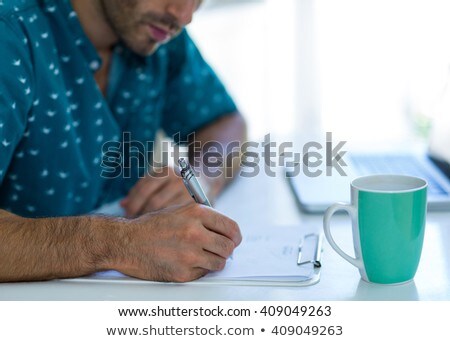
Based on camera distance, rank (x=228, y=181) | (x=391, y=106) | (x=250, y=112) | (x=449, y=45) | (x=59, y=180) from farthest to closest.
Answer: (x=250, y=112), (x=391, y=106), (x=449, y=45), (x=228, y=181), (x=59, y=180)

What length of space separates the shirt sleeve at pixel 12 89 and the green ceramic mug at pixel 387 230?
458mm

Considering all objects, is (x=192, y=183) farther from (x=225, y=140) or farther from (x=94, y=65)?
(x=225, y=140)

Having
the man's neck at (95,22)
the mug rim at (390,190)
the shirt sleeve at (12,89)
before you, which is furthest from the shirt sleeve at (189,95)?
the mug rim at (390,190)

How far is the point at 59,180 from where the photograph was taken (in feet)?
3.78

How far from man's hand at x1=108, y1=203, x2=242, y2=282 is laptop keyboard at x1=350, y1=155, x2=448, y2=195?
503mm

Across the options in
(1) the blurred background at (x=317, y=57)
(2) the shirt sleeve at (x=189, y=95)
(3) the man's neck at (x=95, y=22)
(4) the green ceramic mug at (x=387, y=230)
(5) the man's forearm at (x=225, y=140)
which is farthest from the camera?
(1) the blurred background at (x=317, y=57)

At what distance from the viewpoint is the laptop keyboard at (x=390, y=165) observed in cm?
123

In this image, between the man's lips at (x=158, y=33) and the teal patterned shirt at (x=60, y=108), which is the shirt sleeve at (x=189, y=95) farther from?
the man's lips at (x=158, y=33)

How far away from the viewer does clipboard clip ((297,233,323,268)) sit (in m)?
0.85

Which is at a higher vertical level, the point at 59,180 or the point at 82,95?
the point at 82,95

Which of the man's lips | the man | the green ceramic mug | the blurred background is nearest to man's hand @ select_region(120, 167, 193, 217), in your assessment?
the man
